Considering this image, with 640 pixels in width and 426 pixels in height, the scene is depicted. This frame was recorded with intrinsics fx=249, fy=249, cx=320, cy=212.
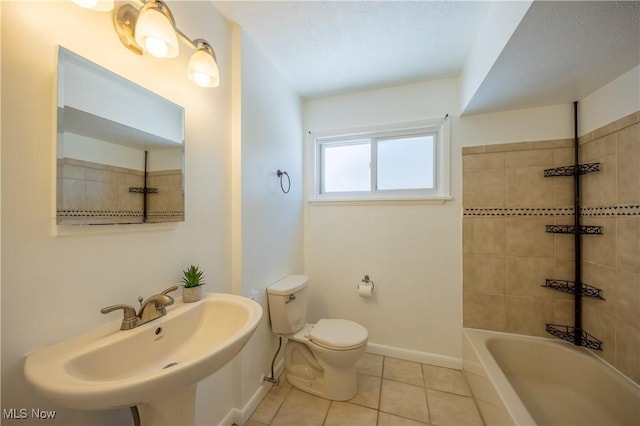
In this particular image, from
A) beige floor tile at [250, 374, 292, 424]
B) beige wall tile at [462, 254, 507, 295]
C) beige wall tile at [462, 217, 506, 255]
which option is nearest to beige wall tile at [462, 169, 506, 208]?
beige wall tile at [462, 217, 506, 255]

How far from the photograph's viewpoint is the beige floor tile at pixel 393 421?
1.50 metres

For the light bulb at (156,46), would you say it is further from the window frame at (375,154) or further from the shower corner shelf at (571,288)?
the shower corner shelf at (571,288)

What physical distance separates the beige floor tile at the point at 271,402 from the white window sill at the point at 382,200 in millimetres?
1512

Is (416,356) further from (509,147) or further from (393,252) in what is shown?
(509,147)

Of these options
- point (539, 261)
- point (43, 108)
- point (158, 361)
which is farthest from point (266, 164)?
point (539, 261)

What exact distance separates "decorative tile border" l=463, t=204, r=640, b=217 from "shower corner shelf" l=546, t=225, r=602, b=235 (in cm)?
9

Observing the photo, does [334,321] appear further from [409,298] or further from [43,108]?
[43,108]

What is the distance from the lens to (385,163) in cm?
236

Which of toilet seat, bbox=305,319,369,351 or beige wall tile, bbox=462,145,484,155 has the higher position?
beige wall tile, bbox=462,145,484,155

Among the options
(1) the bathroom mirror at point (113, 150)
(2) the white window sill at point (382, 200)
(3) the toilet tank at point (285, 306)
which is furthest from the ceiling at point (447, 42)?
(3) the toilet tank at point (285, 306)

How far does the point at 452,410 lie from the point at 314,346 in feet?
3.18

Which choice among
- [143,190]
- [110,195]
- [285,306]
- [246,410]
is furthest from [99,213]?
[246,410]

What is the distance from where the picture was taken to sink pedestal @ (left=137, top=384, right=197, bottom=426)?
2.86ft

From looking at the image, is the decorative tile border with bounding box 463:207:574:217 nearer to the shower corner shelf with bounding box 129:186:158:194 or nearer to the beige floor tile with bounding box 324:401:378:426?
the beige floor tile with bounding box 324:401:378:426
